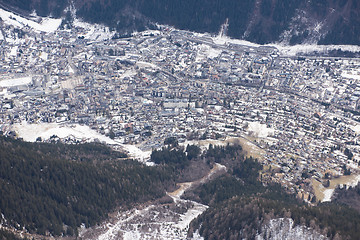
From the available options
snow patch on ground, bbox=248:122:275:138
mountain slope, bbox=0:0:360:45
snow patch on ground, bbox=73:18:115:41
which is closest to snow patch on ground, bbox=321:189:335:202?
snow patch on ground, bbox=248:122:275:138

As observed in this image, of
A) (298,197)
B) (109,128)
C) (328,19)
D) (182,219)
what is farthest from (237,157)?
(328,19)

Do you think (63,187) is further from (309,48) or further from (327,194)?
(309,48)

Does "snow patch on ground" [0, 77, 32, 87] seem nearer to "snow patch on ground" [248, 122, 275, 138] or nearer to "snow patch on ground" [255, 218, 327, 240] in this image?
"snow patch on ground" [248, 122, 275, 138]

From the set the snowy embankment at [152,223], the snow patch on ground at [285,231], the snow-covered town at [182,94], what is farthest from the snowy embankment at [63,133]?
the snow patch on ground at [285,231]

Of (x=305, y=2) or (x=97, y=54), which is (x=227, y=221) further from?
(x=305, y=2)

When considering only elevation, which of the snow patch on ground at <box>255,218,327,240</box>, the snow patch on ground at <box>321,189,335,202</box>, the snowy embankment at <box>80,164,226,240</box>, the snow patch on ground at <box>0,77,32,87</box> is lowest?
the snowy embankment at <box>80,164,226,240</box>

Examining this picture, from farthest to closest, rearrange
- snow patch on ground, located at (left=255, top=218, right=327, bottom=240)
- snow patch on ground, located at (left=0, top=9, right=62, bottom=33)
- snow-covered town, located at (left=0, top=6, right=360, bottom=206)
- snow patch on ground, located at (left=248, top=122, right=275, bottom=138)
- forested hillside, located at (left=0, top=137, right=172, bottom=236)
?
snow patch on ground, located at (left=0, top=9, right=62, bottom=33), snow patch on ground, located at (left=248, top=122, right=275, bottom=138), snow-covered town, located at (left=0, top=6, right=360, bottom=206), forested hillside, located at (left=0, top=137, right=172, bottom=236), snow patch on ground, located at (left=255, top=218, right=327, bottom=240)
